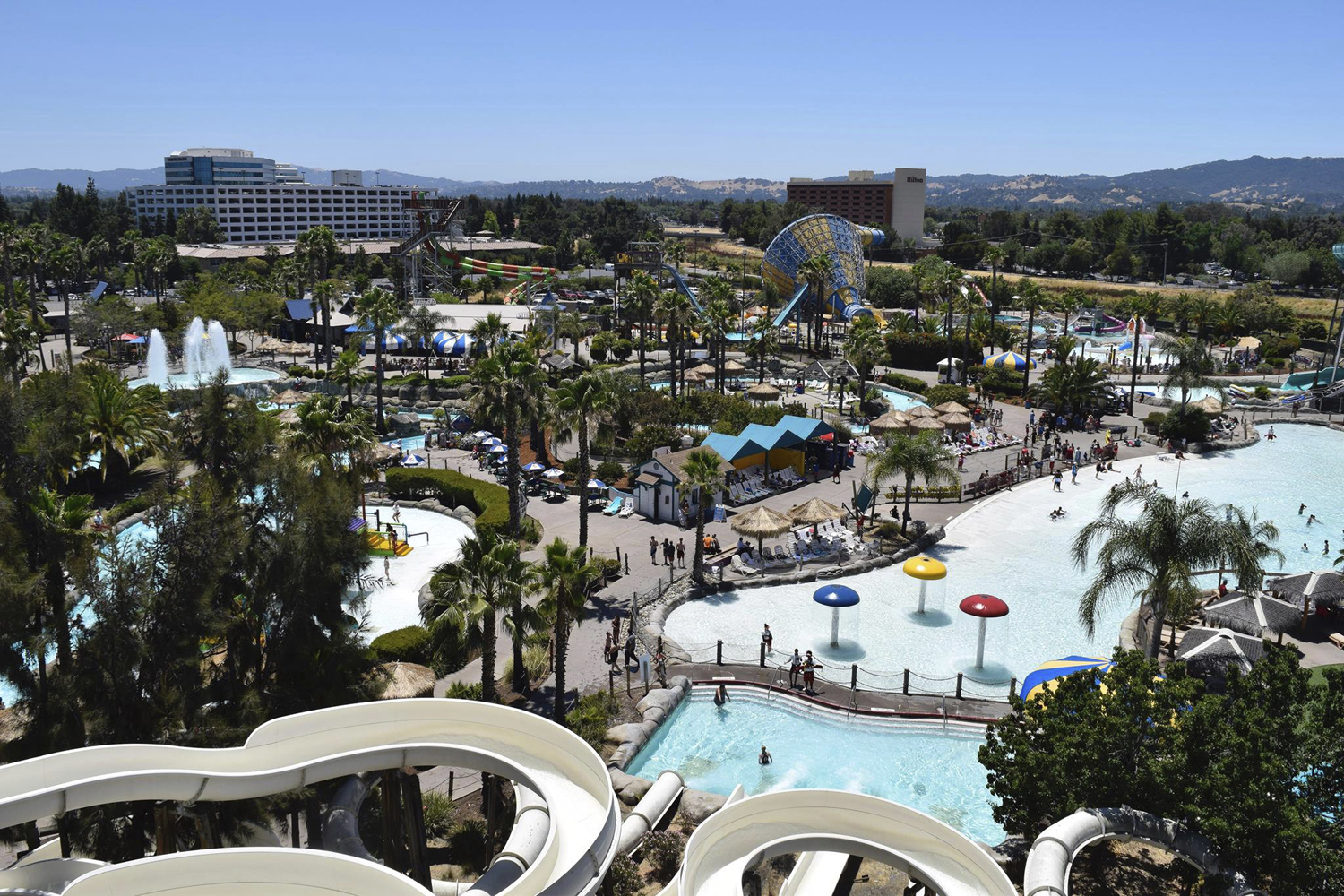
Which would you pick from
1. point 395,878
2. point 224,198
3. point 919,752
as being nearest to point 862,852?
point 395,878

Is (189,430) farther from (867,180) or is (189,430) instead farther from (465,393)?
(867,180)

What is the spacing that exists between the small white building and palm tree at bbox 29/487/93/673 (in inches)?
725

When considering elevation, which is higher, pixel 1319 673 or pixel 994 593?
pixel 1319 673

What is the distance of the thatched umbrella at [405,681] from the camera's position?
19.3m

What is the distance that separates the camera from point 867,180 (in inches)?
7662

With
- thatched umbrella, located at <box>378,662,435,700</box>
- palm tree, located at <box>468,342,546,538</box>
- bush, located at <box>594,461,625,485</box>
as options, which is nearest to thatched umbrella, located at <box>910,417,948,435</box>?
bush, located at <box>594,461,625,485</box>

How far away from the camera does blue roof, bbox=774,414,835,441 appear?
38344 mm

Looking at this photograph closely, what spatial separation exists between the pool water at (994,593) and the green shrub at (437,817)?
836 cm

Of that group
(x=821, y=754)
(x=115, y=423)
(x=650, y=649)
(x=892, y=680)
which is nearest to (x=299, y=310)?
(x=115, y=423)

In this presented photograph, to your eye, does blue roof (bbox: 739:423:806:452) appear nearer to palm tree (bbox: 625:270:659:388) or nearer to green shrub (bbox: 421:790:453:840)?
palm tree (bbox: 625:270:659:388)

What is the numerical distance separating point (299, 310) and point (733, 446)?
45.8m

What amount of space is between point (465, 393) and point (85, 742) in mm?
39940

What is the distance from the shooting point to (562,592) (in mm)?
19375

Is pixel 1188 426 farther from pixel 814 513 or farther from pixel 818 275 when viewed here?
pixel 818 275
